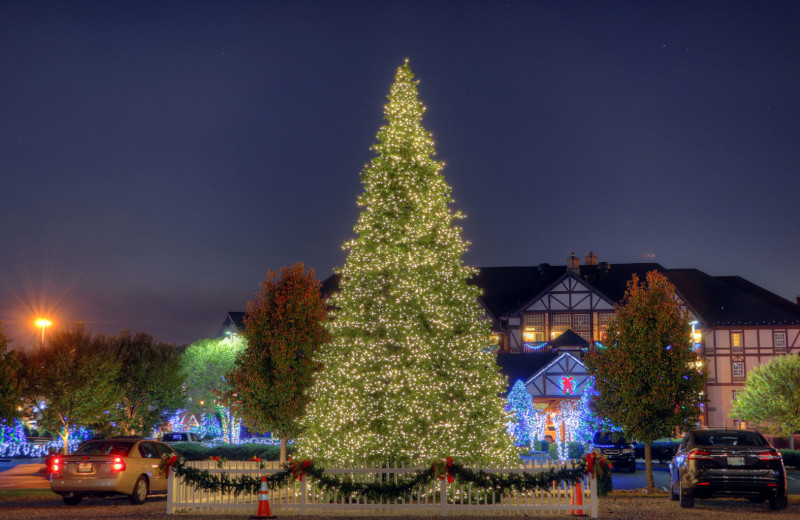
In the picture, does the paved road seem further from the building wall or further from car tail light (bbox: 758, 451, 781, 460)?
the building wall

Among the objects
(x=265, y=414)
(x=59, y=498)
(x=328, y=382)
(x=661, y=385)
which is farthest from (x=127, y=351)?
(x=661, y=385)

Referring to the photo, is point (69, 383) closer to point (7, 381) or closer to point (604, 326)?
point (7, 381)

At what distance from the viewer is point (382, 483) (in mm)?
14789

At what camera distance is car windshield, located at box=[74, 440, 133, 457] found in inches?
688

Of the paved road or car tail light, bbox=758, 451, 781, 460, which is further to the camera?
the paved road

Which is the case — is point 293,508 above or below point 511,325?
below

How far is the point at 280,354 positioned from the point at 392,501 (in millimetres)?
9818

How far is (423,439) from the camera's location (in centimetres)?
1593

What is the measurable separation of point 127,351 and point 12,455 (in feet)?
36.5

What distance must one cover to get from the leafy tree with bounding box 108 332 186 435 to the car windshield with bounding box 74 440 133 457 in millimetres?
20799

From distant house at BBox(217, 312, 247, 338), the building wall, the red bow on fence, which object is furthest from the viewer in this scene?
distant house at BBox(217, 312, 247, 338)

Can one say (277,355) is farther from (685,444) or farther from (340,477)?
(685,444)

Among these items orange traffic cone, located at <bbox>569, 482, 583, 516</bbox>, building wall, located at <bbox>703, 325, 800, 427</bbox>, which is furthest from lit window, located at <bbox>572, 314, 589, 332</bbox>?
orange traffic cone, located at <bbox>569, 482, 583, 516</bbox>

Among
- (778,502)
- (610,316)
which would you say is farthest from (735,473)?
(610,316)
